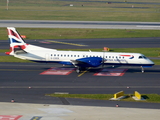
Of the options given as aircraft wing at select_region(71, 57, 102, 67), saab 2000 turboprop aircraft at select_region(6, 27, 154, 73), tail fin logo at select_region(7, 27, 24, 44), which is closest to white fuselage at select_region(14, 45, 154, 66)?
saab 2000 turboprop aircraft at select_region(6, 27, 154, 73)

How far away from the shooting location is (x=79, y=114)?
1090 inches

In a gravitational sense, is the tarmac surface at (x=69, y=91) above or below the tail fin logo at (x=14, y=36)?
below

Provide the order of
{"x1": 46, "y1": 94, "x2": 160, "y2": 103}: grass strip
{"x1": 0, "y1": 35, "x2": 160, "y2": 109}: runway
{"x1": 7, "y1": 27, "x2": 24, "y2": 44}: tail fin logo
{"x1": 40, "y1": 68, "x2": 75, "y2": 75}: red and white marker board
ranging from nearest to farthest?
{"x1": 0, "y1": 35, "x2": 160, "y2": 109}: runway, {"x1": 46, "y1": 94, "x2": 160, "y2": 103}: grass strip, {"x1": 40, "y1": 68, "x2": 75, "y2": 75}: red and white marker board, {"x1": 7, "y1": 27, "x2": 24, "y2": 44}: tail fin logo

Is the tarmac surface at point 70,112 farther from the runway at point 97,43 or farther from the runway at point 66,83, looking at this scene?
the runway at point 97,43

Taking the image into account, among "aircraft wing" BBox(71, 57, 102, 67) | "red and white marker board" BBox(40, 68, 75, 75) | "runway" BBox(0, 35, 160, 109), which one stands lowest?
"runway" BBox(0, 35, 160, 109)

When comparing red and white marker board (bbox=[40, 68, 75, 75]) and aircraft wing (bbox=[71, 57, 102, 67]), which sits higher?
aircraft wing (bbox=[71, 57, 102, 67])

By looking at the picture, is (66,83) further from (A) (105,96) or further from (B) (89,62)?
(A) (105,96)

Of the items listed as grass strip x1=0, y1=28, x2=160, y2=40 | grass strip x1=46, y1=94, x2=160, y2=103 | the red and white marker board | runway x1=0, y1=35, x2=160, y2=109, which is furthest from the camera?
grass strip x1=0, y1=28, x2=160, y2=40

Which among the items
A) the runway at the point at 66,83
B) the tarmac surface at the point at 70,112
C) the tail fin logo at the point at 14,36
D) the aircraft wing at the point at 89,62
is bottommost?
the tarmac surface at the point at 70,112

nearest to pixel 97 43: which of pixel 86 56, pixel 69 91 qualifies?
pixel 86 56

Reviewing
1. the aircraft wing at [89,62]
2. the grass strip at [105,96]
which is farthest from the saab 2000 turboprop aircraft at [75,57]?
the grass strip at [105,96]

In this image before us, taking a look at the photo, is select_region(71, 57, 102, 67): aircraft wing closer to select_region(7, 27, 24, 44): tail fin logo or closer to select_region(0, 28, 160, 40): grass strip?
select_region(7, 27, 24, 44): tail fin logo

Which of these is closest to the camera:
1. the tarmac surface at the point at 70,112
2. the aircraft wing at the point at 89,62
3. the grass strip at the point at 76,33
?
the tarmac surface at the point at 70,112

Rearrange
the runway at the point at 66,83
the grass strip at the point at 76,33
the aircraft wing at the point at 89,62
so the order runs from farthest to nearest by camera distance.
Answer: the grass strip at the point at 76,33, the aircraft wing at the point at 89,62, the runway at the point at 66,83
